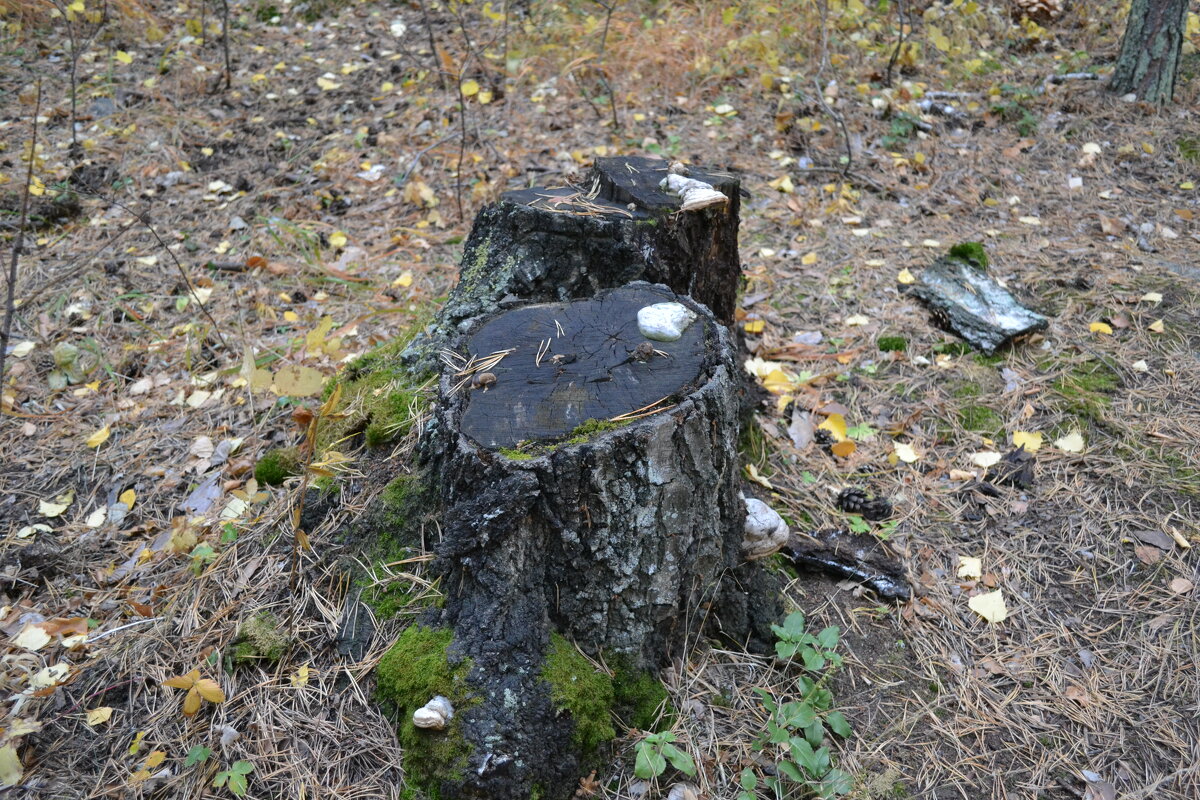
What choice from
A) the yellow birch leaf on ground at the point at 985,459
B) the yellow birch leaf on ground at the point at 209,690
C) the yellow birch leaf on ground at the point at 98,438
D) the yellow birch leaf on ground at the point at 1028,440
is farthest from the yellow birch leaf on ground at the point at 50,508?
the yellow birch leaf on ground at the point at 1028,440

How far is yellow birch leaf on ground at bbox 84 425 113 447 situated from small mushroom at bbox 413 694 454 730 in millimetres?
2346

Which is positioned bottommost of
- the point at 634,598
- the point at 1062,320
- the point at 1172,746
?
the point at 1172,746

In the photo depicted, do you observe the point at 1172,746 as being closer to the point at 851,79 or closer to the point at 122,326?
the point at 122,326

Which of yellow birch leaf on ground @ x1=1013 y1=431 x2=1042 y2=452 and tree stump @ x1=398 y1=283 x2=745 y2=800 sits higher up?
tree stump @ x1=398 y1=283 x2=745 y2=800

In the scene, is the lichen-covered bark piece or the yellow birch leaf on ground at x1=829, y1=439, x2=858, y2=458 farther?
the lichen-covered bark piece

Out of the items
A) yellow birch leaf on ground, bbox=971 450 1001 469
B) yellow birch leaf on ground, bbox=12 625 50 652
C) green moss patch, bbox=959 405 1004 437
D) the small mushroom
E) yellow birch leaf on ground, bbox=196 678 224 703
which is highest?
the small mushroom

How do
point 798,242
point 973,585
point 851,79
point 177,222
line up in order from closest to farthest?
point 973,585
point 798,242
point 177,222
point 851,79

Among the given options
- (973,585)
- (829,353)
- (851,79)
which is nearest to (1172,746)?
(973,585)

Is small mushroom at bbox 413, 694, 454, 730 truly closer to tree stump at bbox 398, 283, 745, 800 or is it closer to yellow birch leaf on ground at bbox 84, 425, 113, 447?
tree stump at bbox 398, 283, 745, 800

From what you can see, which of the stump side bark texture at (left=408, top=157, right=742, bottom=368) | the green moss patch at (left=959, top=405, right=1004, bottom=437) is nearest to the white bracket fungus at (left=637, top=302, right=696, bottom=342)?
the stump side bark texture at (left=408, top=157, right=742, bottom=368)

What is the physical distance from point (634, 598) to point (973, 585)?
54.9 inches

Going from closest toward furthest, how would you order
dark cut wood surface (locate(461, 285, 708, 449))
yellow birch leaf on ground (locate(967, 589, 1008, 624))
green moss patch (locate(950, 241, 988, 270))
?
dark cut wood surface (locate(461, 285, 708, 449)), yellow birch leaf on ground (locate(967, 589, 1008, 624)), green moss patch (locate(950, 241, 988, 270))

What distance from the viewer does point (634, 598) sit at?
6.70 ft

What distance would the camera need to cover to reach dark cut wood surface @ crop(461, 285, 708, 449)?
2.00m
